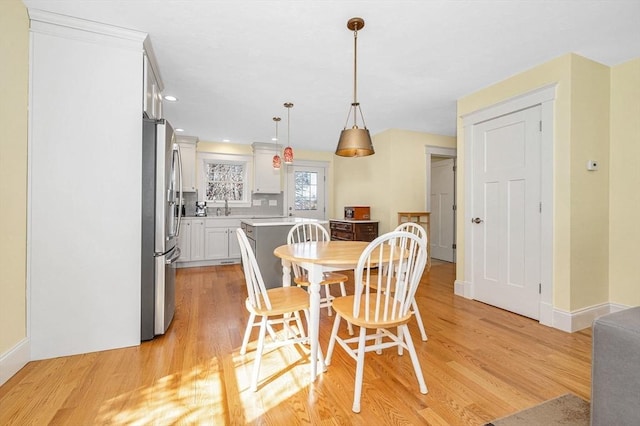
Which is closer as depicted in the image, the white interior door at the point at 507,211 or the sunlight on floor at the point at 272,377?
the sunlight on floor at the point at 272,377

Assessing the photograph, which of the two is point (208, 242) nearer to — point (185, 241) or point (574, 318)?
point (185, 241)

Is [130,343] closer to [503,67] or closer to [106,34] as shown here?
[106,34]

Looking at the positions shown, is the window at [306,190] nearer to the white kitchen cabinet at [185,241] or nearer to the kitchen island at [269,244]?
the white kitchen cabinet at [185,241]

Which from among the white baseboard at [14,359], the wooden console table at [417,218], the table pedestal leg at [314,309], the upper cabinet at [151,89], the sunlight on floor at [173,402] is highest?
the upper cabinet at [151,89]

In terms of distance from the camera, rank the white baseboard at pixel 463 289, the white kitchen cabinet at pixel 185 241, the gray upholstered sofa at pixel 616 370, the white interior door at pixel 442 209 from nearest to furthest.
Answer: the gray upholstered sofa at pixel 616 370
the white baseboard at pixel 463 289
the white kitchen cabinet at pixel 185 241
the white interior door at pixel 442 209

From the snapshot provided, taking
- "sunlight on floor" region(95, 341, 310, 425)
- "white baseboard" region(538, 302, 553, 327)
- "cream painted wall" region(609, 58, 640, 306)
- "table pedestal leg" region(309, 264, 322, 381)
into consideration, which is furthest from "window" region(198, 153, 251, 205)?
"cream painted wall" region(609, 58, 640, 306)

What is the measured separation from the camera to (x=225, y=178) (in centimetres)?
589

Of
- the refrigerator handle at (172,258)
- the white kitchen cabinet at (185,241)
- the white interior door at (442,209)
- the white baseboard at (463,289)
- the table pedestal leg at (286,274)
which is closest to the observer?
the table pedestal leg at (286,274)

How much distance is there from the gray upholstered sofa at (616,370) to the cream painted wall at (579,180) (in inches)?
69.6

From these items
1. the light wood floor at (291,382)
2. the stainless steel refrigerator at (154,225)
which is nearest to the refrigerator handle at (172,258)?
→ the stainless steel refrigerator at (154,225)

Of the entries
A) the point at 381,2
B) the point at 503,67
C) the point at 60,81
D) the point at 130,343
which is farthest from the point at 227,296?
the point at 503,67

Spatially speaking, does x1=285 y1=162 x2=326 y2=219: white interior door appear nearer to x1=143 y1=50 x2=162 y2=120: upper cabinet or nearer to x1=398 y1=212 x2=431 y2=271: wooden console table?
A: x1=398 y1=212 x2=431 y2=271: wooden console table

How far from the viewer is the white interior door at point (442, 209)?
5547mm

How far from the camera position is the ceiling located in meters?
1.91
